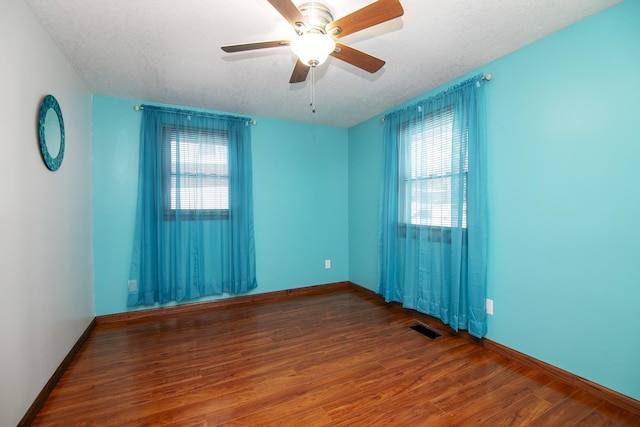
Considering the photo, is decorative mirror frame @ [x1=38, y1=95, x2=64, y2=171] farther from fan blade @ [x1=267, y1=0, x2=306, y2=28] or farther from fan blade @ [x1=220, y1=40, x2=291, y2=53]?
fan blade @ [x1=267, y1=0, x2=306, y2=28]

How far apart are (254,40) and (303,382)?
8.32 feet

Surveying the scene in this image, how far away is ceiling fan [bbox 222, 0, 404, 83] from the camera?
4.27 ft

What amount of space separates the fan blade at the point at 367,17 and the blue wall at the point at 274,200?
236 centimetres

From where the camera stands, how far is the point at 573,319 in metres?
1.87

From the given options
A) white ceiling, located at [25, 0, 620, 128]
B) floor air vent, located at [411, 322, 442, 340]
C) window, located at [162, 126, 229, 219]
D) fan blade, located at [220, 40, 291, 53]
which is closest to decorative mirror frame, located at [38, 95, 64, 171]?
white ceiling, located at [25, 0, 620, 128]

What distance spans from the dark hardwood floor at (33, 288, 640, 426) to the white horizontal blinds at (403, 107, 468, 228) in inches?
46.4

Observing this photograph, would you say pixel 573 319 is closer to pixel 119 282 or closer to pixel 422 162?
→ pixel 422 162

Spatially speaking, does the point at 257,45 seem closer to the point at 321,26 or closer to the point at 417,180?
the point at 321,26

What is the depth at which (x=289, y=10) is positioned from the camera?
1320mm

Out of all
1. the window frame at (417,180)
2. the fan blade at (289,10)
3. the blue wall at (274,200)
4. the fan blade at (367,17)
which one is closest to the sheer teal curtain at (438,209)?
the window frame at (417,180)

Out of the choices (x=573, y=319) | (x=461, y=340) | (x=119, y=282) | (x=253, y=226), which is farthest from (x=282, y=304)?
(x=573, y=319)

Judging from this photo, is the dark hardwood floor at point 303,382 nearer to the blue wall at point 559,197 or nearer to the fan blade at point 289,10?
the blue wall at point 559,197

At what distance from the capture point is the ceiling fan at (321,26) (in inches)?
51.3

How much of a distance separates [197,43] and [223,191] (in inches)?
67.7
